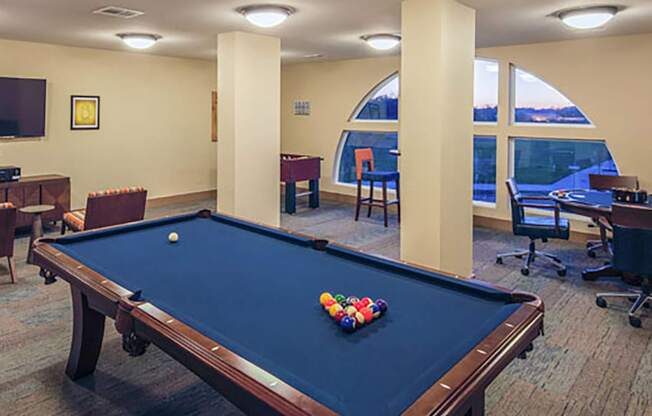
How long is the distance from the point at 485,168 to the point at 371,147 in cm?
214

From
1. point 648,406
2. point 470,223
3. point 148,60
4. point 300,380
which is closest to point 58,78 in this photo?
point 148,60

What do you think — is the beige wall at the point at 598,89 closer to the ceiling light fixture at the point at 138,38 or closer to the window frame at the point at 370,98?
the window frame at the point at 370,98

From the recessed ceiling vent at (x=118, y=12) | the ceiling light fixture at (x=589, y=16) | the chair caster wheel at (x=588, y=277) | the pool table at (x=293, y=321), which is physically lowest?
the chair caster wheel at (x=588, y=277)

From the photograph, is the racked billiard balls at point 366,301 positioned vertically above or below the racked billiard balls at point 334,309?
above

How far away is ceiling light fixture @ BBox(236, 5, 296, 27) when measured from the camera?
14.3ft

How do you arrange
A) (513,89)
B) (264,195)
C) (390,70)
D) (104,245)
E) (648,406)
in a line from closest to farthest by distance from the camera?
(648,406) < (104,245) < (264,195) < (513,89) < (390,70)

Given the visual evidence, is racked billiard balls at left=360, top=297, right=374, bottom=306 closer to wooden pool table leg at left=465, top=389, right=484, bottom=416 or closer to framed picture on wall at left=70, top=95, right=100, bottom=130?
wooden pool table leg at left=465, top=389, right=484, bottom=416

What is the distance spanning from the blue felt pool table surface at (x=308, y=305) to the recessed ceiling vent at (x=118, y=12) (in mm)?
2375

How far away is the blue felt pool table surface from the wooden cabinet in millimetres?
3742

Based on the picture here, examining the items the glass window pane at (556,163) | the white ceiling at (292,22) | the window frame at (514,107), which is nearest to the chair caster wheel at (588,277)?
the glass window pane at (556,163)

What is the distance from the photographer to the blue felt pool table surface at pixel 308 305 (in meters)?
1.50

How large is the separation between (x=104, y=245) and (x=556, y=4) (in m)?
3.97

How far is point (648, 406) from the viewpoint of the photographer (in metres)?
2.63

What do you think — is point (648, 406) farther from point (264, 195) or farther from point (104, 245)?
point (264, 195)
